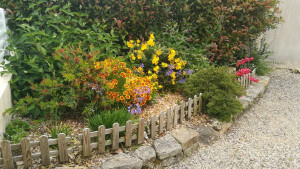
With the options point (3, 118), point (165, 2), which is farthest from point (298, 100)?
point (3, 118)

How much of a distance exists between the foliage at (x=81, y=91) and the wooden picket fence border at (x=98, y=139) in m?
0.37

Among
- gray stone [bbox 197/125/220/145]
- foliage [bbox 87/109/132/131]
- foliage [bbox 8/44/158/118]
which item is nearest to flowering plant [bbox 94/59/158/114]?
foliage [bbox 8/44/158/118]

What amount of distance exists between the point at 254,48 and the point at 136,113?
169 inches

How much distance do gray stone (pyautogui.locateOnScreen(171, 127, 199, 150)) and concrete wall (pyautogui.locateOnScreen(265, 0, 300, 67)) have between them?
5.06m

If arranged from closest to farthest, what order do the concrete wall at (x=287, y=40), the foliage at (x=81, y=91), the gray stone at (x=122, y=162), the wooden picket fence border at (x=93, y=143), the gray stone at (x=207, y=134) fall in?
the wooden picket fence border at (x=93, y=143) < the gray stone at (x=122, y=162) < the foliage at (x=81, y=91) < the gray stone at (x=207, y=134) < the concrete wall at (x=287, y=40)

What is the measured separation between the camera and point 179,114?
11.3 feet

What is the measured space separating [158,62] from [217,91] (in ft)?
3.26

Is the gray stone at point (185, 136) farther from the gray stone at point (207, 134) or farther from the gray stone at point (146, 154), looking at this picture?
the gray stone at point (146, 154)

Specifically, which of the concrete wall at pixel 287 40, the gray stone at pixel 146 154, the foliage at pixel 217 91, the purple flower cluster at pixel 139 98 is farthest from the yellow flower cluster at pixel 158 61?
the concrete wall at pixel 287 40

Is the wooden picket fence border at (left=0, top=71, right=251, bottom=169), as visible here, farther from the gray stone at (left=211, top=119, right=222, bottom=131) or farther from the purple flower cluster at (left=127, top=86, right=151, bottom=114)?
the gray stone at (left=211, top=119, right=222, bottom=131)

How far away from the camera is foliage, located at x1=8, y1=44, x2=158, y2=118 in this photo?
115 inches

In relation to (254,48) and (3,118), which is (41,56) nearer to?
(3,118)

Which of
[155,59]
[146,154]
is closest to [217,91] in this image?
[155,59]

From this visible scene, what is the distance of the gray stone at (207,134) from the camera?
11.2 feet
